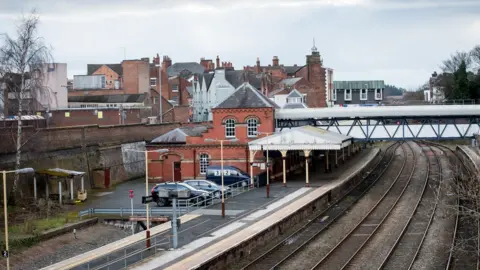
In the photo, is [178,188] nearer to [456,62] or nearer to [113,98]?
[113,98]

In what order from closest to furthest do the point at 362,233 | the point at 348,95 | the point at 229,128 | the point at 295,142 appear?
the point at 362,233, the point at 295,142, the point at 229,128, the point at 348,95

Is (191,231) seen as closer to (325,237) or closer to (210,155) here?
(325,237)

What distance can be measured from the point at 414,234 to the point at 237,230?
793 centimetres

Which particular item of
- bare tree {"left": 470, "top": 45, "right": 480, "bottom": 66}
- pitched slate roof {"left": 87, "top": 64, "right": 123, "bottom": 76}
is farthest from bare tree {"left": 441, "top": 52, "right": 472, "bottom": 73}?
pitched slate roof {"left": 87, "top": 64, "right": 123, "bottom": 76}

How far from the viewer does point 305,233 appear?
31.0 metres

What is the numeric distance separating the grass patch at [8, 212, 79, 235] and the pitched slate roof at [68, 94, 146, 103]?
39767 millimetres

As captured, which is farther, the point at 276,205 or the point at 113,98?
the point at 113,98

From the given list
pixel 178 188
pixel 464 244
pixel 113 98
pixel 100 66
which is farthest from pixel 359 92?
pixel 464 244

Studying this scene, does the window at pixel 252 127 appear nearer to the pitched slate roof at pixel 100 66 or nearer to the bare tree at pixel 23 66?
the bare tree at pixel 23 66

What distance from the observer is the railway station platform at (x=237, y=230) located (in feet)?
77.1

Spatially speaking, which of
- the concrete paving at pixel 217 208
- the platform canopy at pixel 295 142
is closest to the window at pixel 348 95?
the concrete paving at pixel 217 208

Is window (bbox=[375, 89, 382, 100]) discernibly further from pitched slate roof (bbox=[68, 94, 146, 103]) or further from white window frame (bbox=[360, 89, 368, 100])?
pitched slate roof (bbox=[68, 94, 146, 103])

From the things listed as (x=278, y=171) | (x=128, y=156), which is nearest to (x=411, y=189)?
(x=278, y=171)

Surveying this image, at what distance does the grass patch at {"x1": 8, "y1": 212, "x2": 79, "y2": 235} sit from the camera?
30578 millimetres
